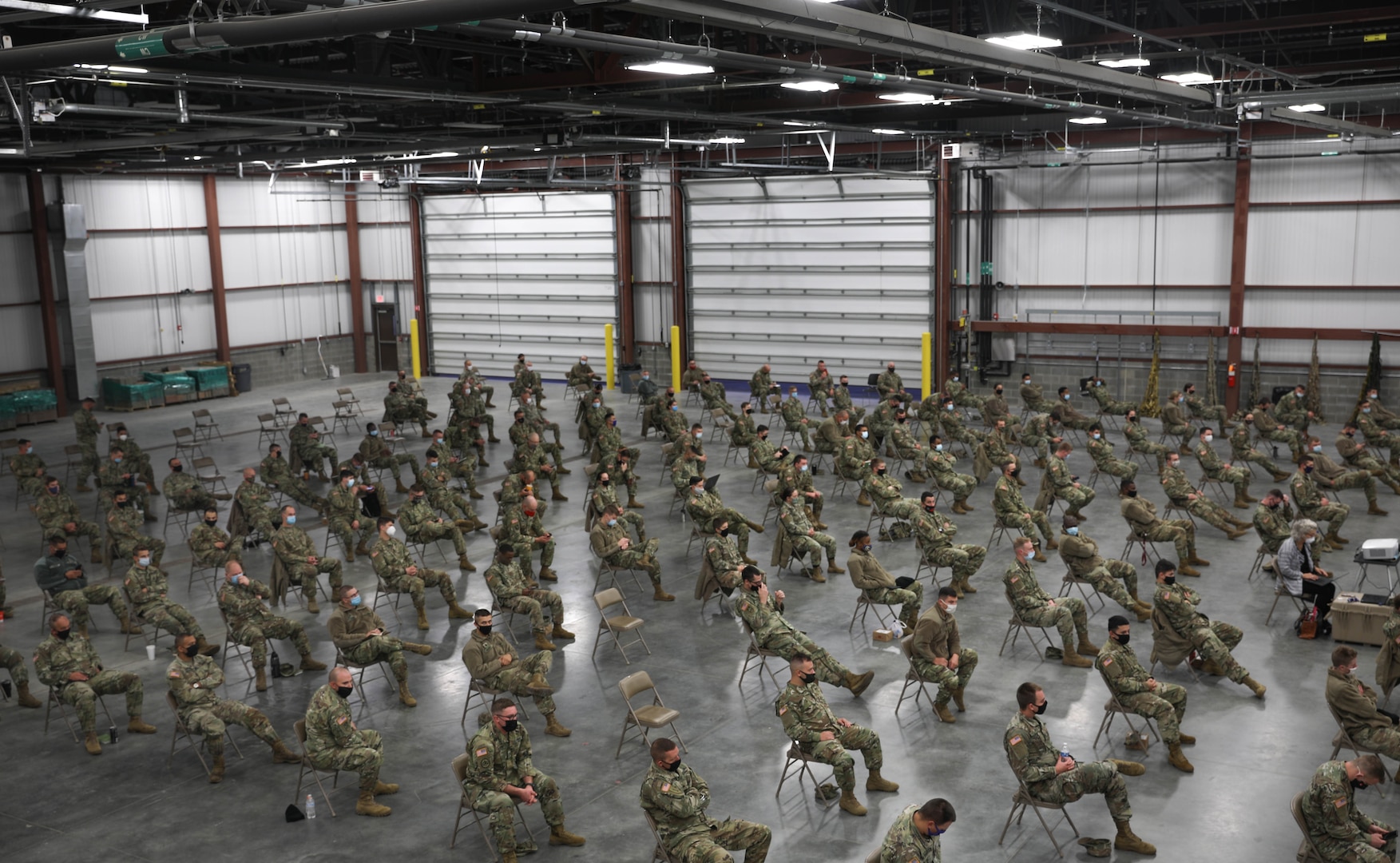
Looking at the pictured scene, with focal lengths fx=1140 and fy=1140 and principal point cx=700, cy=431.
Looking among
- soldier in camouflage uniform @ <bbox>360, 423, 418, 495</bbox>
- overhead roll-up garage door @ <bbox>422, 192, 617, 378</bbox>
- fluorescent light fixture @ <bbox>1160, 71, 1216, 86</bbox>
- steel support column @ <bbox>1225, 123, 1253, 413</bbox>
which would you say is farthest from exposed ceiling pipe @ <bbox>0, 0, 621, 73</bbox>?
overhead roll-up garage door @ <bbox>422, 192, 617, 378</bbox>

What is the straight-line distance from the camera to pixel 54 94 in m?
17.0

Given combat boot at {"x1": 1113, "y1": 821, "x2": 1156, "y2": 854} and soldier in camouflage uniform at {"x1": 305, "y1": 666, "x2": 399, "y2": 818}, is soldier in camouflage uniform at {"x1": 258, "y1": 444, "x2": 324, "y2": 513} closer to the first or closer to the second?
soldier in camouflage uniform at {"x1": 305, "y1": 666, "x2": 399, "y2": 818}

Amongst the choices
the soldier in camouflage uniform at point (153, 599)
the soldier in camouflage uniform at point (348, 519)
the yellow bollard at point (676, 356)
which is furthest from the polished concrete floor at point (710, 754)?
the yellow bollard at point (676, 356)

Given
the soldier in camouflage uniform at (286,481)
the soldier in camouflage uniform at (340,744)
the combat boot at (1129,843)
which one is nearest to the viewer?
the combat boot at (1129,843)

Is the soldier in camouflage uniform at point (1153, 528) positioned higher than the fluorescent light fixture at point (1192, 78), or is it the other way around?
the fluorescent light fixture at point (1192, 78)

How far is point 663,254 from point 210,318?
13.6 m

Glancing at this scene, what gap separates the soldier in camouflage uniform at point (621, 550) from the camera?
14516 mm

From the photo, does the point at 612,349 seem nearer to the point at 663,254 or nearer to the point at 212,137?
the point at 663,254

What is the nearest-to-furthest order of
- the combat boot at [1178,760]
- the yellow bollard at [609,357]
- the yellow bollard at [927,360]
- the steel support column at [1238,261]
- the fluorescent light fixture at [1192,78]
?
the combat boot at [1178,760] → the fluorescent light fixture at [1192,78] → the steel support column at [1238,261] → the yellow bollard at [927,360] → the yellow bollard at [609,357]

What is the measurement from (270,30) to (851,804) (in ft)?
22.7

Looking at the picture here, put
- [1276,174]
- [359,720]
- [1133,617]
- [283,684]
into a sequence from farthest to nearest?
[1276,174] < [1133,617] < [283,684] < [359,720]

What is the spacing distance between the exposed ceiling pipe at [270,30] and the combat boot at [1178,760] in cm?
748

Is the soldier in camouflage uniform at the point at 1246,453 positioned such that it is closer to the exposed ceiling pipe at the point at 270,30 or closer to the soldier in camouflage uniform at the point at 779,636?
the soldier in camouflage uniform at the point at 779,636

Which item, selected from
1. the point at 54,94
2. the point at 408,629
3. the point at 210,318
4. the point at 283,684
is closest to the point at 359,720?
the point at 283,684
